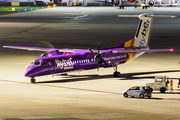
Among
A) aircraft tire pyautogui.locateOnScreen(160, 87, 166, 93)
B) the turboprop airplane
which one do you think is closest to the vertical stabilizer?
the turboprop airplane

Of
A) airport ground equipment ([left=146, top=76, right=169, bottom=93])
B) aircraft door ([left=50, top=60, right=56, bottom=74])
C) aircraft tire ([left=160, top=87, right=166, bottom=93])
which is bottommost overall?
aircraft tire ([left=160, top=87, right=166, bottom=93])

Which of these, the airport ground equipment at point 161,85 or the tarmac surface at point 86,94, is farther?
the airport ground equipment at point 161,85

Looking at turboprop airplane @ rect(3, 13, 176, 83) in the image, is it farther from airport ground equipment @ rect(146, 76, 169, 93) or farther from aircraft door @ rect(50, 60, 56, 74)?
airport ground equipment @ rect(146, 76, 169, 93)

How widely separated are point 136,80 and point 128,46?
19.8ft

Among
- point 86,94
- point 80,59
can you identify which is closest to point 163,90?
point 86,94

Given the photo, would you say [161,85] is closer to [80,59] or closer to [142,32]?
[80,59]

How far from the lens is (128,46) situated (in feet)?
136

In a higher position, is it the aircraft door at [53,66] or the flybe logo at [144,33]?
the flybe logo at [144,33]

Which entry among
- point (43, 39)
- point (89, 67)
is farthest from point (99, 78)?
point (43, 39)

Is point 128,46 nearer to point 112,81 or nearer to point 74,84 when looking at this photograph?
point 112,81

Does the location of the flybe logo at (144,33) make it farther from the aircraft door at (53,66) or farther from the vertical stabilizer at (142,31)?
the aircraft door at (53,66)

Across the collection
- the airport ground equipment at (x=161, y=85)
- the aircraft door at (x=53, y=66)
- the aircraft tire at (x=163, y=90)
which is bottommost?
the aircraft tire at (x=163, y=90)

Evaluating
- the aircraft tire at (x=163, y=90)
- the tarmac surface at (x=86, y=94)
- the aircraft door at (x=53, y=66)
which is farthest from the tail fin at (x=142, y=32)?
the aircraft tire at (x=163, y=90)

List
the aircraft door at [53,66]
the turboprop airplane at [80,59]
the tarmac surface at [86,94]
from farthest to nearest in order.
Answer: the aircraft door at [53,66] < the turboprop airplane at [80,59] < the tarmac surface at [86,94]
